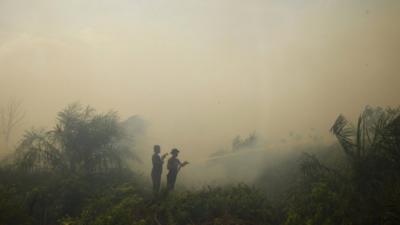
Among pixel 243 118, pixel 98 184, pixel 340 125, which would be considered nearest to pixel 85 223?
pixel 98 184

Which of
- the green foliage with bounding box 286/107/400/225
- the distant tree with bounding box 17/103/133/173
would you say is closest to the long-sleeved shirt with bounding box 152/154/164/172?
the distant tree with bounding box 17/103/133/173

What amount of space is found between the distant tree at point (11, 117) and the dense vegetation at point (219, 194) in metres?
37.9

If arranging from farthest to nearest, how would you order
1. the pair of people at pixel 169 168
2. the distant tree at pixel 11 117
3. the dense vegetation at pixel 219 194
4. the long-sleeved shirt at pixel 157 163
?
the distant tree at pixel 11 117
the long-sleeved shirt at pixel 157 163
the pair of people at pixel 169 168
the dense vegetation at pixel 219 194

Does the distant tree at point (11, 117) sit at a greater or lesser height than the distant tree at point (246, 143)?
greater

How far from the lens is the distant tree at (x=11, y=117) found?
53.5m

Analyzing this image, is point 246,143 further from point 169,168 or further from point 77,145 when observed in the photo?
point 169,168

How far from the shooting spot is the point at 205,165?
2784 centimetres

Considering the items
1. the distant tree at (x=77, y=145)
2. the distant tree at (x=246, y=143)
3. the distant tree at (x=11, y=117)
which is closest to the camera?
the distant tree at (x=77, y=145)

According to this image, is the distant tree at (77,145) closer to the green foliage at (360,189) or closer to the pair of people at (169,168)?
the pair of people at (169,168)

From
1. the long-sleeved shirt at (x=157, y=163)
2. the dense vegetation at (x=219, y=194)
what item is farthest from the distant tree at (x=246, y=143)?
the long-sleeved shirt at (x=157, y=163)

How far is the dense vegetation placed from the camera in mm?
10625

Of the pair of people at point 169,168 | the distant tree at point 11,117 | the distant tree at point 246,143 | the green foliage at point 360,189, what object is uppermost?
the distant tree at point 11,117

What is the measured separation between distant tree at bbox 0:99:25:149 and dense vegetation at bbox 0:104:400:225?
3791 cm

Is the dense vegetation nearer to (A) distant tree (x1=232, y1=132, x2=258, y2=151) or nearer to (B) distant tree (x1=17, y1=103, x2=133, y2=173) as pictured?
(B) distant tree (x1=17, y1=103, x2=133, y2=173)
